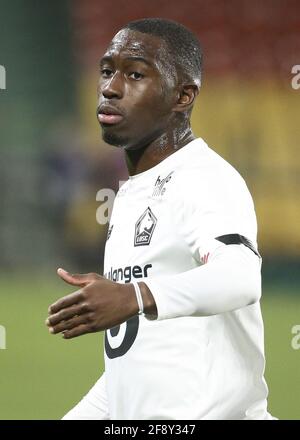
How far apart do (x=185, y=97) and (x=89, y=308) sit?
0.81m

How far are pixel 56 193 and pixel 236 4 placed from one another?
1.16m

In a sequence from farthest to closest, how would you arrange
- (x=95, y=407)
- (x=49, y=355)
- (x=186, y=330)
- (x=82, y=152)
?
(x=82, y=152) → (x=49, y=355) → (x=95, y=407) → (x=186, y=330)

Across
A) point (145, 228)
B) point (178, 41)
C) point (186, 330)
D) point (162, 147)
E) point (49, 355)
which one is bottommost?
point (49, 355)

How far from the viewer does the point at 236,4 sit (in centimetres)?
430

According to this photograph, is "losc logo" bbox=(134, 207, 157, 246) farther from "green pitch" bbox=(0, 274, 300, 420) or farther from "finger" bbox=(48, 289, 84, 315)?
"green pitch" bbox=(0, 274, 300, 420)

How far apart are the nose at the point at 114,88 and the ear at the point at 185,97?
15 centimetres

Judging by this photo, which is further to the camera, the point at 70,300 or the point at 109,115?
the point at 109,115

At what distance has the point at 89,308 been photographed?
4.99ft

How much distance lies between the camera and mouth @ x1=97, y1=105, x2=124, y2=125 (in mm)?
2098

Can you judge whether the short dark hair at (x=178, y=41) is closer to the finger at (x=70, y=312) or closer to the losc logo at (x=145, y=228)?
the losc logo at (x=145, y=228)

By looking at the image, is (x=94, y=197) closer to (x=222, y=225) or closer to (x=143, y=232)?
(x=143, y=232)

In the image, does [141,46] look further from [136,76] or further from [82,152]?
[82,152]

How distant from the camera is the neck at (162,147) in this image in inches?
84.7

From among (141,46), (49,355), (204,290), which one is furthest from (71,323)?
(49,355)
